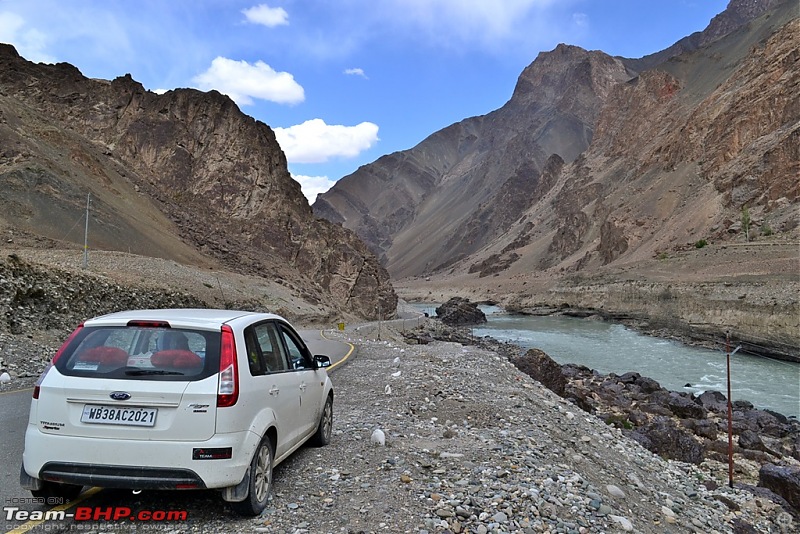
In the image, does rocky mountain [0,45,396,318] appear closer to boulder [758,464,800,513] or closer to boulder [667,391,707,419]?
boulder [667,391,707,419]

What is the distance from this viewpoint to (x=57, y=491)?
4.05 m

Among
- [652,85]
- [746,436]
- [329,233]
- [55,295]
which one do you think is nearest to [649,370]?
[746,436]

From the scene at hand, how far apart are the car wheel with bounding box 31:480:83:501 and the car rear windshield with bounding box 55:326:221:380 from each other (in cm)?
85

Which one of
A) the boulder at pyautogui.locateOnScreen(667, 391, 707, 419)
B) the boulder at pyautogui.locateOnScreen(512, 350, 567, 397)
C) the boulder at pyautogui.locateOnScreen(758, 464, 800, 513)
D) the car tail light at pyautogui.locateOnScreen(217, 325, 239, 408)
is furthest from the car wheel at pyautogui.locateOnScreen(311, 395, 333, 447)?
the boulder at pyautogui.locateOnScreen(667, 391, 707, 419)

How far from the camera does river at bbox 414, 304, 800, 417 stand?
75.0 ft

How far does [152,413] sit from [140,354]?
583 millimetres

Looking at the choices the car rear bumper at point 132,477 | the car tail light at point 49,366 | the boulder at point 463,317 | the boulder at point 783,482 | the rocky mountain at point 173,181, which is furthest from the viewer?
the boulder at point 463,317

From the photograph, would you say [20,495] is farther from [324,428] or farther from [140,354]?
[324,428]

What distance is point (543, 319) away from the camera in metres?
64.9

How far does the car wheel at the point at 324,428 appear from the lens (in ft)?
20.2

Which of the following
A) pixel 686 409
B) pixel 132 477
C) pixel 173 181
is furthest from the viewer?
pixel 173 181

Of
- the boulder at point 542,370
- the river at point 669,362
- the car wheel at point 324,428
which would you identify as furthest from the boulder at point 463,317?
the car wheel at point 324,428
